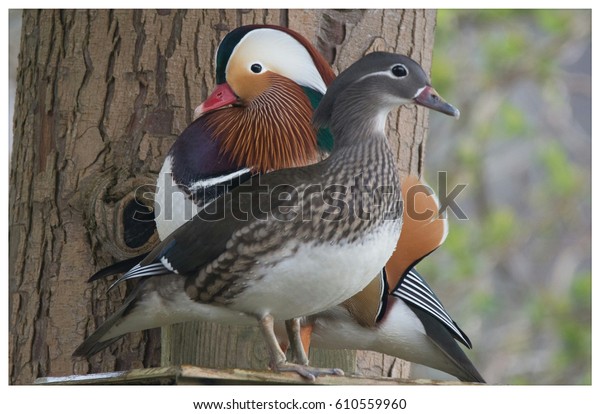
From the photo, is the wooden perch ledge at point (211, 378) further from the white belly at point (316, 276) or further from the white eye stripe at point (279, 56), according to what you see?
the white eye stripe at point (279, 56)

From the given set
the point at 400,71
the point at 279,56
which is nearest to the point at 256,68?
the point at 279,56

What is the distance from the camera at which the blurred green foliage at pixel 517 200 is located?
4238mm

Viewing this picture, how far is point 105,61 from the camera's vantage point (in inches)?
84.7

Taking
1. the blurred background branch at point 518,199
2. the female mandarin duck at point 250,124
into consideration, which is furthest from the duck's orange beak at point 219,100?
the blurred background branch at point 518,199

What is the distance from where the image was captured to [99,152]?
2.12 m

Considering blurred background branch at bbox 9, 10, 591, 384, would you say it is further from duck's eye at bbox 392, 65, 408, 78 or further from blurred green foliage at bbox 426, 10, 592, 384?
duck's eye at bbox 392, 65, 408, 78

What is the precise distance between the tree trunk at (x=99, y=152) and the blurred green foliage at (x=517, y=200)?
6.93ft

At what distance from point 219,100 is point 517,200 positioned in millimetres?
3639

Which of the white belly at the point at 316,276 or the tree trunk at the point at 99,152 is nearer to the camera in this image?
the white belly at the point at 316,276

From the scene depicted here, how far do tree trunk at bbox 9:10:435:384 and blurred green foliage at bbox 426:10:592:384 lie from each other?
211cm

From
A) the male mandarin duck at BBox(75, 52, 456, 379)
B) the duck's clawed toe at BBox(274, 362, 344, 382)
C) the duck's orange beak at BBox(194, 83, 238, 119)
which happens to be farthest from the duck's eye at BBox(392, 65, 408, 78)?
the duck's clawed toe at BBox(274, 362, 344, 382)

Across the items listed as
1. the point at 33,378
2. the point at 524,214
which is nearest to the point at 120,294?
the point at 33,378
